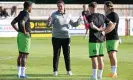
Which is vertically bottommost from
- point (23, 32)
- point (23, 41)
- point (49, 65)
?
point (49, 65)

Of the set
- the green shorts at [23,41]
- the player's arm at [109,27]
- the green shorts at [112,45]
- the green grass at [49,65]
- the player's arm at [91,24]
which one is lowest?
the green grass at [49,65]

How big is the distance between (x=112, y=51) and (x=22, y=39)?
2.68 meters

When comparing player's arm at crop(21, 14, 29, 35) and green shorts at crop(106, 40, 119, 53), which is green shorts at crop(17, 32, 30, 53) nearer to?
player's arm at crop(21, 14, 29, 35)

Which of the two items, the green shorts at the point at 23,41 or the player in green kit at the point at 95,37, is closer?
the player in green kit at the point at 95,37

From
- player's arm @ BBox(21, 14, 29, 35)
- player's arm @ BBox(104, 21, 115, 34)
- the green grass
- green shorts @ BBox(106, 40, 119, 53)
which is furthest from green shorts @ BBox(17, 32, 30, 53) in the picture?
green shorts @ BBox(106, 40, 119, 53)

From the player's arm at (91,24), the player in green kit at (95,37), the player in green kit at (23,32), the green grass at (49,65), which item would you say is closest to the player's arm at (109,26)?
the player in green kit at (95,37)

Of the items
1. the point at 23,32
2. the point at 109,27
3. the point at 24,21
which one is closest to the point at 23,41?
the point at 23,32

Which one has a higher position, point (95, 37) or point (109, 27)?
point (109, 27)

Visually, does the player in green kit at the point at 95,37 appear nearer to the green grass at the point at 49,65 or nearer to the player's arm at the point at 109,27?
the player's arm at the point at 109,27

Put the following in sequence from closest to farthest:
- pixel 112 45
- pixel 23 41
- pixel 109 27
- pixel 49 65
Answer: pixel 109 27 < pixel 23 41 < pixel 112 45 < pixel 49 65

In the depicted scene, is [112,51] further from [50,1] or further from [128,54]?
[50,1]

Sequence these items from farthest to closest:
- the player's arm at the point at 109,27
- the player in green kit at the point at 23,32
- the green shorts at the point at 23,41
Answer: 1. the green shorts at the point at 23,41
2. the player in green kit at the point at 23,32
3. the player's arm at the point at 109,27

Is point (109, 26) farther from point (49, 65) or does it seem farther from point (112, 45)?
point (49, 65)

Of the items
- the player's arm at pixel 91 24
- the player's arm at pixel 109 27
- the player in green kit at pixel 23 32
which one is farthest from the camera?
the player in green kit at pixel 23 32
